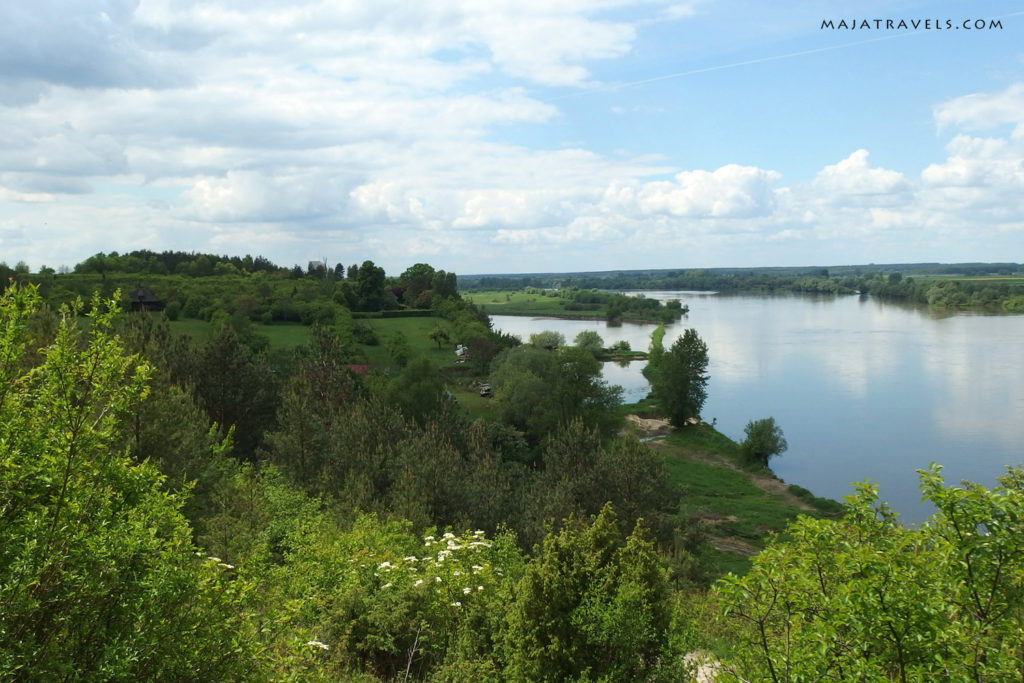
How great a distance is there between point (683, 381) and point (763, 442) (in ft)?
39.8

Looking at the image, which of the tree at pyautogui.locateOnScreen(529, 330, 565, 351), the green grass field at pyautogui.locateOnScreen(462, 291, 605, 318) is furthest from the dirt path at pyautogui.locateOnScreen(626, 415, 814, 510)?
the green grass field at pyautogui.locateOnScreen(462, 291, 605, 318)

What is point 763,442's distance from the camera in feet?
146

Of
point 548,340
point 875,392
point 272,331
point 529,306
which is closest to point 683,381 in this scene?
point 875,392

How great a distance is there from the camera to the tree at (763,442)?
44.4 m

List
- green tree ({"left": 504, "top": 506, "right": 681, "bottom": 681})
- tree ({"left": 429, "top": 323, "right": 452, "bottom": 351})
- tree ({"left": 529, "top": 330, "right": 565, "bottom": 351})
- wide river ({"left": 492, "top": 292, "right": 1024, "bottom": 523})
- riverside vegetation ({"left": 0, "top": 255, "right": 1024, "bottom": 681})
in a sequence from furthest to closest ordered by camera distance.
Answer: tree ({"left": 529, "top": 330, "right": 565, "bottom": 351}) < tree ({"left": 429, "top": 323, "right": 452, "bottom": 351}) < wide river ({"left": 492, "top": 292, "right": 1024, "bottom": 523}) < green tree ({"left": 504, "top": 506, "right": 681, "bottom": 681}) < riverside vegetation ({"left": 0, "top": 255, "right": 1024, "bottom": 681})

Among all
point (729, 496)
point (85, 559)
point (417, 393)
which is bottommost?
point (729, 496)

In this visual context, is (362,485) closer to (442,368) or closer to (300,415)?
(300,415)

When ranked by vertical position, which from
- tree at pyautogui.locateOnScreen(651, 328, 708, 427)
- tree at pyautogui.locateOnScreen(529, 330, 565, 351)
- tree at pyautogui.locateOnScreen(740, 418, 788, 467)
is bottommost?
tree at pyautogui.locateOnScreen(740, 418, 788, 467)

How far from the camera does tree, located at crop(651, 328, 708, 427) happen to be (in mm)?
55688

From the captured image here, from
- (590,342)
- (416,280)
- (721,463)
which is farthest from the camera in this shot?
(416,280)

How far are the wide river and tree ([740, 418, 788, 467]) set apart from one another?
118 centimetres

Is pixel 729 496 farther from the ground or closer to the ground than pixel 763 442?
closer to the ground

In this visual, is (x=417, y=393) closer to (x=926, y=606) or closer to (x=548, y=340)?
(x=926, y=606)

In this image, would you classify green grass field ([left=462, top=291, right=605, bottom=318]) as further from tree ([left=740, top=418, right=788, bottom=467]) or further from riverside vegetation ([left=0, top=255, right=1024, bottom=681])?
riverside vegetation ([left=0, top=255, right=1024, bottom=681])
